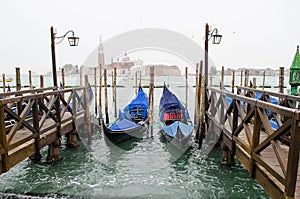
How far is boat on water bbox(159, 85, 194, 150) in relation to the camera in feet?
19.4

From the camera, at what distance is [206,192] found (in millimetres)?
3984

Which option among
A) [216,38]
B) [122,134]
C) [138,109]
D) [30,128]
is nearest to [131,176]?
[122,134]

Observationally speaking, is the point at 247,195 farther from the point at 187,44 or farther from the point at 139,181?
the point at 187,44

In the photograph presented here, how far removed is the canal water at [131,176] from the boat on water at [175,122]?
0.29m

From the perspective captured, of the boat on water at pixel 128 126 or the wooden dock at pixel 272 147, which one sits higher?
the wooden dock at pixel 272 147

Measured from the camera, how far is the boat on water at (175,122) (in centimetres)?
590

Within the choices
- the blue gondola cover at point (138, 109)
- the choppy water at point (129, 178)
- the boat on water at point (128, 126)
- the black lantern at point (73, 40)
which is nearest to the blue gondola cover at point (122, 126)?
the boat on water at point (128, 126)

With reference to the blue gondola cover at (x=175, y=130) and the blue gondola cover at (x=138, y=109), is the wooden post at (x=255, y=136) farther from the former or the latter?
the blue gondola cover at (x=138, y=109)

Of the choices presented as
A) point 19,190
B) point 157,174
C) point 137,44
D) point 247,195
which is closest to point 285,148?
point 247,195

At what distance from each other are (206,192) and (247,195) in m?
0.66

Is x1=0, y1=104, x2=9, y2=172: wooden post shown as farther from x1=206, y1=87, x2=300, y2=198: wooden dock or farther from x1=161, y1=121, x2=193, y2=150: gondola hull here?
x1=161, y1=121, x2=193, y2=150: gondola hull

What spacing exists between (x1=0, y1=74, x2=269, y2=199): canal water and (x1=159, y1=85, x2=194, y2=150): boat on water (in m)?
0.29

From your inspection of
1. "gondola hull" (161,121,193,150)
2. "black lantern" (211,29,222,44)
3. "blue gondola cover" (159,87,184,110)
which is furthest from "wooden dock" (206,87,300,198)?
"blue gondola cover" (159,87,184,110)

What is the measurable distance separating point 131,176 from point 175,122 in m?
2.41
